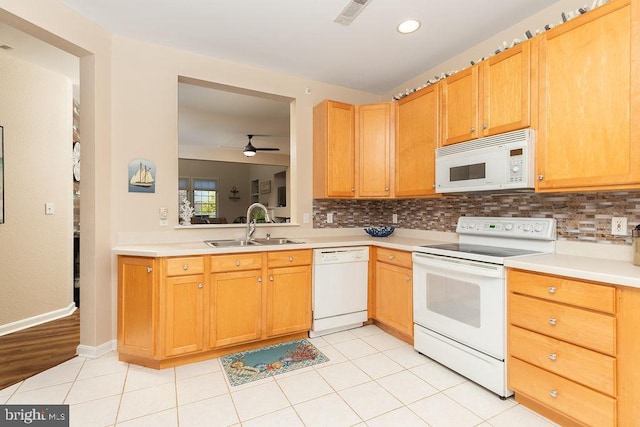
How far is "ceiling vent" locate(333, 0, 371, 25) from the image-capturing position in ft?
6.99

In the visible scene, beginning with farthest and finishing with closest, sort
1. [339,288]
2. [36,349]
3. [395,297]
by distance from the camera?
1. [339,288]
2. [395,297]
3. [36,349]

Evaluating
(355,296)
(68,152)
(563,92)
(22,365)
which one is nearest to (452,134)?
(563,92)

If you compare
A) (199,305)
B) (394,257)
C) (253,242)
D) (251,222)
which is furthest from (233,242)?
(394,257)

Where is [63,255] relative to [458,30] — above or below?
below

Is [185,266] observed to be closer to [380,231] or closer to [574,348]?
[380,231]

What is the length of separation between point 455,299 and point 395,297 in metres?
0.69

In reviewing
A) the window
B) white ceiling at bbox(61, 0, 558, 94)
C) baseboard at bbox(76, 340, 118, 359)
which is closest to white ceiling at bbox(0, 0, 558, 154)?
white ceiling at bbox(61, 0, 558, 94)

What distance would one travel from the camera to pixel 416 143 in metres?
2.93

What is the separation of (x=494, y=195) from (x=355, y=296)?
1507 millimetres

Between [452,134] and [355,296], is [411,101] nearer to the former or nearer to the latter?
[452,134]

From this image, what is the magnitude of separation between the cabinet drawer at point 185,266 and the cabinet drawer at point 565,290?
209 centimetres

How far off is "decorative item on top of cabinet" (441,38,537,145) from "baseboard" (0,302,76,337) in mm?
4223

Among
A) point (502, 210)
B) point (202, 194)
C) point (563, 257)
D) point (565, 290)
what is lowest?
point (565, 290)

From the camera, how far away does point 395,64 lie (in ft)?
10.1
